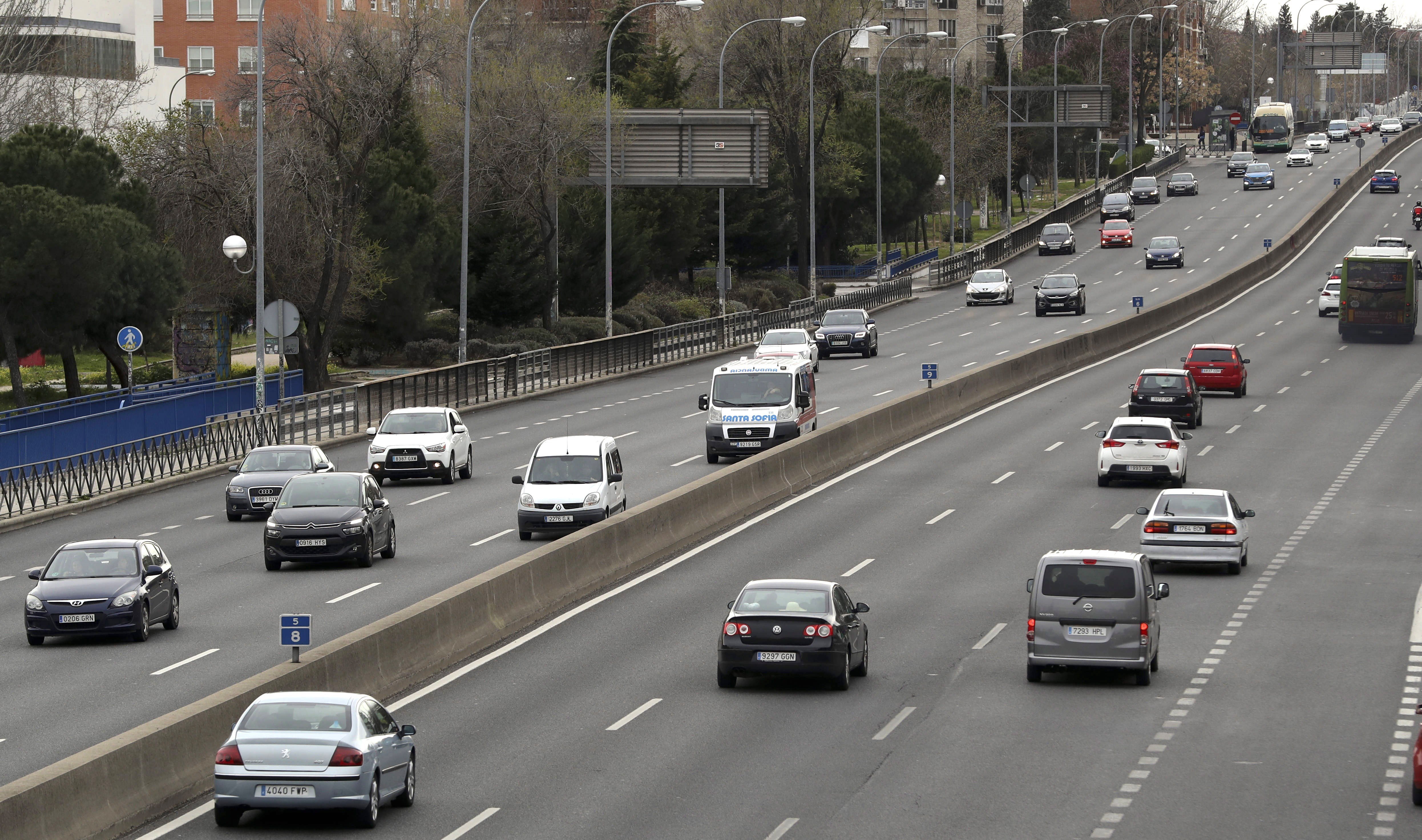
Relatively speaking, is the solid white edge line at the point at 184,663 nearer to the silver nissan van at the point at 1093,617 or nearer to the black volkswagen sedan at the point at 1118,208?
the silver nissan van at the point at 1093,617

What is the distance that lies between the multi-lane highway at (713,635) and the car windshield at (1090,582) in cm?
117

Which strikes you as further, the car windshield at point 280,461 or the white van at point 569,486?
the car windshield at point 280,461

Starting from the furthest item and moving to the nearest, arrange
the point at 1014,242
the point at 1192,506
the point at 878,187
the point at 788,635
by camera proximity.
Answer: the point at 1014,242, the point at 878,187, the point at 1192,506, the point at 788,635

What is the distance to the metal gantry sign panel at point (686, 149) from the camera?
7644 centimetres

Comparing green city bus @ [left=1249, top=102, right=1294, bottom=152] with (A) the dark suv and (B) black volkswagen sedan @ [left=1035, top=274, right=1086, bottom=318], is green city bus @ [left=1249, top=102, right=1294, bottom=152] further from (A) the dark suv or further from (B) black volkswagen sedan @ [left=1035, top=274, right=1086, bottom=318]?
(A) the dark suv

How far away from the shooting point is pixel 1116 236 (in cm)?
→ 10481

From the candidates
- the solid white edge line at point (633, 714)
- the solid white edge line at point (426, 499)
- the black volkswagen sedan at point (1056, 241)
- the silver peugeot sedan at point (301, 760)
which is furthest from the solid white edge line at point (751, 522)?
the black volkswagen sedan at point (1056, 241)

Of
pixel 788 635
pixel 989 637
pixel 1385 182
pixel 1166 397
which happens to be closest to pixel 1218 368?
pixel 1166 397

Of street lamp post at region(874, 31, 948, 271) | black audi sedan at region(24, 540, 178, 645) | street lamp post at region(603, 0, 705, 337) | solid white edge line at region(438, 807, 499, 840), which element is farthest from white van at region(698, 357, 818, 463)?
street lamp post at region(874, 31, 948, 271)

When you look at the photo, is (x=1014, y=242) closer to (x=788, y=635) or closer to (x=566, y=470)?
(x=566, y=470)

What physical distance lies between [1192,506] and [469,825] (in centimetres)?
1723

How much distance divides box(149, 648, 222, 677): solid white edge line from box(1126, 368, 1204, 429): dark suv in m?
28.6

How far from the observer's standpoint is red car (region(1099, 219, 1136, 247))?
343 feet

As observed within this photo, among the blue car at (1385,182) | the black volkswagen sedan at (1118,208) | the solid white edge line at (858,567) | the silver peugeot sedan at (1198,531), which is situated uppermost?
the blue car at (1385,182)
